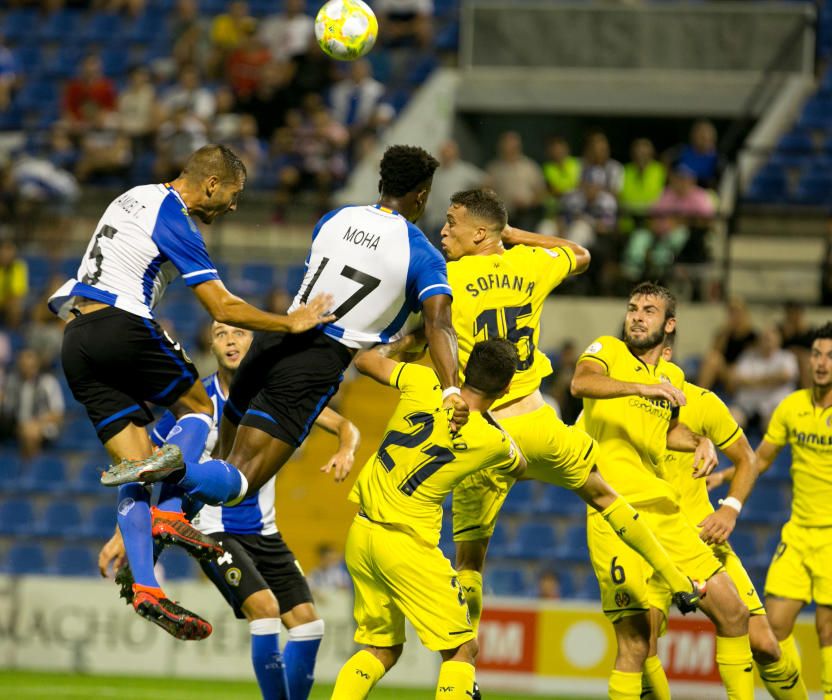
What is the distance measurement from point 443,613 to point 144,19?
15.9 metres

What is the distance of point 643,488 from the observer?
30.9 feet

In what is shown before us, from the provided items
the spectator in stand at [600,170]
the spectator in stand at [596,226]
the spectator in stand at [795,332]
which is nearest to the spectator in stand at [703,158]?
the spectator in stand at [600,170]

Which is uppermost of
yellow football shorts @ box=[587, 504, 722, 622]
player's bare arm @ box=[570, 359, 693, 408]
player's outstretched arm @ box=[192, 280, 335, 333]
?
player's outstretched arm @ box=[192, 280, 335, 333]

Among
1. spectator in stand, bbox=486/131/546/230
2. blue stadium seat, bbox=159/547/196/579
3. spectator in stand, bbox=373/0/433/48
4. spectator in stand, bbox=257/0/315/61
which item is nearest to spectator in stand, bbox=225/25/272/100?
spectator in stand, bbox=257/0/315/61

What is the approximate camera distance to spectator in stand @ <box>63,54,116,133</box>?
2028 centimetres

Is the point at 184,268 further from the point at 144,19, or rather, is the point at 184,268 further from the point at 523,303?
the point at 144,19

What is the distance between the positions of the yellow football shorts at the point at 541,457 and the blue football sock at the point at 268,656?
1430 millimetres

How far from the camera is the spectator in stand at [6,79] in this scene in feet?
70.1

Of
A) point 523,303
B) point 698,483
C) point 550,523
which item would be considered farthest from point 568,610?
point 523,303

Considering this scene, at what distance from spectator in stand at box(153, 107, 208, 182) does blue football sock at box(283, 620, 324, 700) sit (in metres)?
9.86

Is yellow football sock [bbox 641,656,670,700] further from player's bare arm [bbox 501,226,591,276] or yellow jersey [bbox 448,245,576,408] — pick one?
player's bare arm [bbox 501,226,591,276]

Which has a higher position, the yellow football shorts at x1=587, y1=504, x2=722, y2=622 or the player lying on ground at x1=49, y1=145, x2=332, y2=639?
the player lying on ground at x1=49, y1=145, x2=332, y2=639

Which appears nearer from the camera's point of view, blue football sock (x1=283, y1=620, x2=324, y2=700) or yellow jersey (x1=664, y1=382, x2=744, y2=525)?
yellow jersey (x1=664, y1=382, x2=744, y2=525)

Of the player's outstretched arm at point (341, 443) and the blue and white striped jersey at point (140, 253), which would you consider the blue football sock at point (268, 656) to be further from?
the blue and white striped jersey at point (140, 253)
